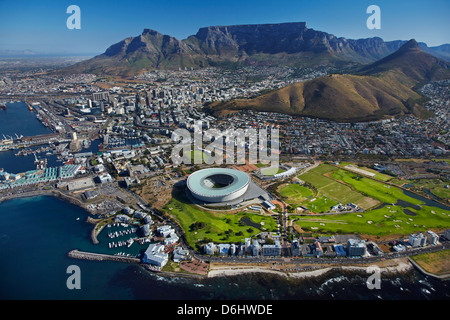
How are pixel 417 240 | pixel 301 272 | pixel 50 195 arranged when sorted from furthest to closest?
1. pixel 50 195
2. pixel 417 240
3. pixel 301 272

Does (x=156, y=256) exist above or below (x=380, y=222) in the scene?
below

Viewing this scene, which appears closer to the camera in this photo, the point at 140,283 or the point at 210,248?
the point at 140,283

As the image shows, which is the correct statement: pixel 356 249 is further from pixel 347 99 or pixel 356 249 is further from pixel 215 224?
pixel 347 99

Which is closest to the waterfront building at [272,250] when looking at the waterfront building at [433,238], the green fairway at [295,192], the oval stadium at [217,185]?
the oval stadium at [217,185]

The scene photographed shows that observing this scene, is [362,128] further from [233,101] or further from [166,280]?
[166,280]

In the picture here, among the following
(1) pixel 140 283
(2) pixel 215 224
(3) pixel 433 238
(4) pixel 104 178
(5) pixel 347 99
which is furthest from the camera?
(5) pixel 347 99

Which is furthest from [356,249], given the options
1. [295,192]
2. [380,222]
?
[295,192]
